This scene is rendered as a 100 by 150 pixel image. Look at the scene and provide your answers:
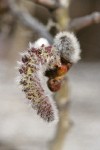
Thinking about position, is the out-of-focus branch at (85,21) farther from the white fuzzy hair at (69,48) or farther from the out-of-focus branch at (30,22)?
the white fuzzy hair at (69,48)

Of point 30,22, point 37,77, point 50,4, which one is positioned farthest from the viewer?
point 30,22

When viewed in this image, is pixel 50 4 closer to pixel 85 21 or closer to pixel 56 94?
pixel 85 21

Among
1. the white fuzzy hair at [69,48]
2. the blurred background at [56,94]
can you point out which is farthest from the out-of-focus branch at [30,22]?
the white fuzzy hair at [69,48]

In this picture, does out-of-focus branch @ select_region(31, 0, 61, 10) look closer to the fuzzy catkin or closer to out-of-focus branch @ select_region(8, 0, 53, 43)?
out-of-focus branch @ select_region(8, 0, 53, 43)

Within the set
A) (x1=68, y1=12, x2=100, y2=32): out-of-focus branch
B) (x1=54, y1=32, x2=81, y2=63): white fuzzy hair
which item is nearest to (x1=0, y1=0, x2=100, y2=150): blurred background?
(x1=68, y1=12, x2=100, y2=32): out-of-focus branch

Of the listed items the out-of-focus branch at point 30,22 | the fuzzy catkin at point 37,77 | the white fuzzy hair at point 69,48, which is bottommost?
the fuzzy catkin at point 37,77

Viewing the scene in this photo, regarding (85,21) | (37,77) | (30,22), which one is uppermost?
(30,22)

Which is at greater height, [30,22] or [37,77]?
[30,22]

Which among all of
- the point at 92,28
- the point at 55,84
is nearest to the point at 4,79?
the point at 92,28

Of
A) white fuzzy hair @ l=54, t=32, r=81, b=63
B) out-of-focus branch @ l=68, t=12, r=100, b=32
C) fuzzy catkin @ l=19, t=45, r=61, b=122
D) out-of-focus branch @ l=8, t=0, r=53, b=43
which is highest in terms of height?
out-of-focus branch @ l=8, t=0, r=53, b=43

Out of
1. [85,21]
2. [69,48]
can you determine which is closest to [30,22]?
[85,21]
